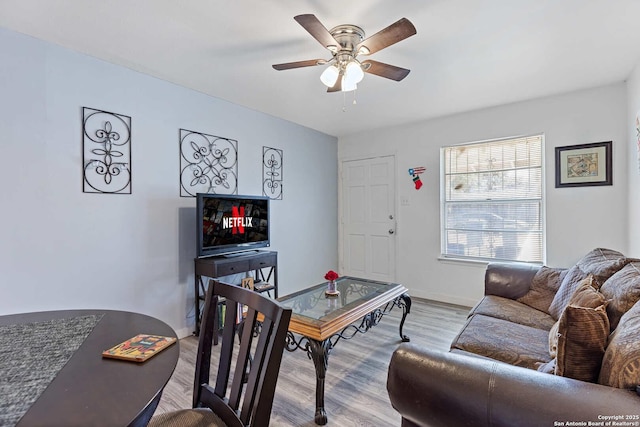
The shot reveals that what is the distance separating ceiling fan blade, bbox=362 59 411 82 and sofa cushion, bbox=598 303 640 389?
175 cm

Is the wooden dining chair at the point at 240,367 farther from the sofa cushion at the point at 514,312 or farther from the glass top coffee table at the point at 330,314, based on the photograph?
the sofa cushion at the point at 514,312

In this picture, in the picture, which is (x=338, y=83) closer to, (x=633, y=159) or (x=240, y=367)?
(x=240, y=367)

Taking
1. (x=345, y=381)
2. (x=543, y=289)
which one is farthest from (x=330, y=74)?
(x=543, y=289)

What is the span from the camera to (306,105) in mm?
3428

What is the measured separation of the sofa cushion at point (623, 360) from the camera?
91 centimetres

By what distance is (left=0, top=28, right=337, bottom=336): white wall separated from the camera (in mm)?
2053

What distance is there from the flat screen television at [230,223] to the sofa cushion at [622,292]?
2.75 meters

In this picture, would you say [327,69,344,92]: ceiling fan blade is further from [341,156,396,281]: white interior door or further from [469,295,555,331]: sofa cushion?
[341,156,396,281]: white interior door

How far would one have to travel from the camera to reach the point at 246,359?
3.25ft

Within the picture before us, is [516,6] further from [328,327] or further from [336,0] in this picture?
[328,327]

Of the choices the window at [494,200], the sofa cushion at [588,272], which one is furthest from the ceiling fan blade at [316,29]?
the window at [494,200]

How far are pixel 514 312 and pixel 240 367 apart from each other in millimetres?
2050

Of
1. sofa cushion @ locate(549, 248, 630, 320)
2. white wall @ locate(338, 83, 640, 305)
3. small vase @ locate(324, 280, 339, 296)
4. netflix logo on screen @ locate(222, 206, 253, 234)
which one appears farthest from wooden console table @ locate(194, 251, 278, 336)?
sofa cushion @ locate(549, 248, 630, 320)

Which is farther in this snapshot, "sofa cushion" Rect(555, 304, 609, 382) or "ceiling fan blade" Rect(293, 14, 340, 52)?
"ceiling fan blade" Rect(293, 14, 340, 52)
